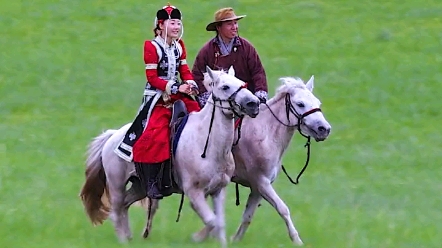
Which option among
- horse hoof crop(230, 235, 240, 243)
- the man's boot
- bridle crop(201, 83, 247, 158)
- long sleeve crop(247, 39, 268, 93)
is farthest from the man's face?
horse hoof crop(230, 235, 240, 243)

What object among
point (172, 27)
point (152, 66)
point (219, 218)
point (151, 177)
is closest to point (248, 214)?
point (219, 218)

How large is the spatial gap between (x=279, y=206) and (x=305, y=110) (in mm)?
870

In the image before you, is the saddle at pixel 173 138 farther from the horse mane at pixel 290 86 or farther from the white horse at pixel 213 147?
the horse mane at pixel 290 86

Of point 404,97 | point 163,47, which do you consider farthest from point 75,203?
point 404,97

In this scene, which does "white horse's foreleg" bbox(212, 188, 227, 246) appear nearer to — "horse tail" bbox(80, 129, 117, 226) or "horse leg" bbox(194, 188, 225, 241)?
"horse leg" bbox(194, 188, 225, 241)

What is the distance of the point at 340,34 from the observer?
25234 millimetres

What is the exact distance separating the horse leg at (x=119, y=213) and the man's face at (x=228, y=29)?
170 cm

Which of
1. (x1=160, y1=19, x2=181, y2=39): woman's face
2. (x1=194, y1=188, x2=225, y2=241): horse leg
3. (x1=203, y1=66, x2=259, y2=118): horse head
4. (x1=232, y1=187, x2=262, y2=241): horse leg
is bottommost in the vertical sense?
(x1=232, y1=187, x2=262, y2=241): horse leg

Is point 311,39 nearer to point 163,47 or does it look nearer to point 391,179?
point 391,179

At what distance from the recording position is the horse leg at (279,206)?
9.33m

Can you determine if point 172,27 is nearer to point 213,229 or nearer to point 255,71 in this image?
point 255,71

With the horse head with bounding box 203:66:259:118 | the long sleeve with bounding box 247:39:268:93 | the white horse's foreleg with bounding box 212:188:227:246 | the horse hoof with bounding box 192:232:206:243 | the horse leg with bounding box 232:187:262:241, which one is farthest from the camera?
the long sleeve with bounding box 247:39:268:93

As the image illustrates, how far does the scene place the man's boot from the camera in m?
9.29

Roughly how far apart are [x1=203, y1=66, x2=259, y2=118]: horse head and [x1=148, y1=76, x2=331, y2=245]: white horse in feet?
2.87
